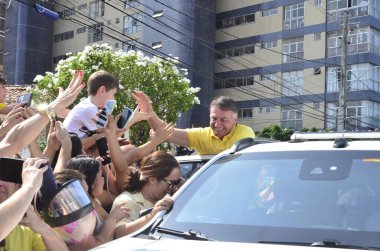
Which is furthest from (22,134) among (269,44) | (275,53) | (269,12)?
(269,12)

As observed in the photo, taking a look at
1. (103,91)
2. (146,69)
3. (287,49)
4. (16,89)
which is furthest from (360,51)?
(103,91)

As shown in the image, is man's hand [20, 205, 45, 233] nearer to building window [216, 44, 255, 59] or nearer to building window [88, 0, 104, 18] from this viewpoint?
building window [216, 44, 255, 59]

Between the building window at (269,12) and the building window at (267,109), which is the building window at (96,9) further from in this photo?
the building window at (267,109)

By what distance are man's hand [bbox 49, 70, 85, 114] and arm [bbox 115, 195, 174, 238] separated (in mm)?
973

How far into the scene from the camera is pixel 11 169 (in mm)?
3119

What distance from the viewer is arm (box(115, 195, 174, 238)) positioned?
353 centimetres

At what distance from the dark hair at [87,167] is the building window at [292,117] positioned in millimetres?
38775

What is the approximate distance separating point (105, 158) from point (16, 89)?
2233 centimetres

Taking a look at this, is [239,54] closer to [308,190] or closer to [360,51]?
[360,51]

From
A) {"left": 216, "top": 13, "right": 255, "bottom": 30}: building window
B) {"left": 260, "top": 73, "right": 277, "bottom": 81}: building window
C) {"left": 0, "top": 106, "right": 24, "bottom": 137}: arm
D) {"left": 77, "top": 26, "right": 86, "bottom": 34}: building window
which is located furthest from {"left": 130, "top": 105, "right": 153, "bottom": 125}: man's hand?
{"left": 77, "top": 26, "right": 86, "bottom": 34}: building window

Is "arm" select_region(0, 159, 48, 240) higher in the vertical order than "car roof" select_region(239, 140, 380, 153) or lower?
lower

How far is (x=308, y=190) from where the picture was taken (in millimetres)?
3400

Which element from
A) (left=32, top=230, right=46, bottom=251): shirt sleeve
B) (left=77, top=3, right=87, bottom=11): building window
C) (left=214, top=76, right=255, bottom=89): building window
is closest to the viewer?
(left=32, top=230, right=46, bottom=251): shirt sleeve

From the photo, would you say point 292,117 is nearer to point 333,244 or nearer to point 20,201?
point 333,244
